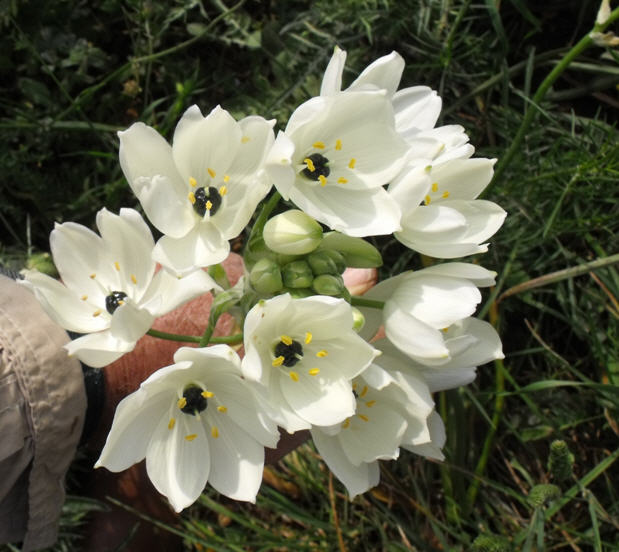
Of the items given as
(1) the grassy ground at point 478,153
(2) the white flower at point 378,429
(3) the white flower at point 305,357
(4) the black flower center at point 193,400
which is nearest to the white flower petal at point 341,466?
(2) the white flower at point 378,429

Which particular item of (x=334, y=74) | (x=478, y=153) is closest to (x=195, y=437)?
(x=334, y=74)

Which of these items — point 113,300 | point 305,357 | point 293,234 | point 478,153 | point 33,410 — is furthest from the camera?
point 478,153

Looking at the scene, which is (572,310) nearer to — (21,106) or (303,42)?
(303,42)

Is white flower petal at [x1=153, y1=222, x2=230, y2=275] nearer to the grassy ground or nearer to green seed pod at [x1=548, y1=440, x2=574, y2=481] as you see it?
green seed pod at [x1=548, y1=440, x2=574, y2=481]

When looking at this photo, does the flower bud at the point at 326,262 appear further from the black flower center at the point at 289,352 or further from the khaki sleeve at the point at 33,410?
the khaki sleeve at the point at 33,410

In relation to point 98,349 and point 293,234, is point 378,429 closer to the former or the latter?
point 293,234

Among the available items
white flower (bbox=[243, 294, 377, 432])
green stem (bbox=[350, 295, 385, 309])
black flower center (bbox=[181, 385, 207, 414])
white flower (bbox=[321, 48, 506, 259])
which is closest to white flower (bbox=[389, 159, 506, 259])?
white flower (bbox=[321, 48, 506, 259])

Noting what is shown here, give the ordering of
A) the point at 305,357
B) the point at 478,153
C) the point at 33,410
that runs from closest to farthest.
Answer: the point at 305,357
the point at 33,410
the point at 478,153

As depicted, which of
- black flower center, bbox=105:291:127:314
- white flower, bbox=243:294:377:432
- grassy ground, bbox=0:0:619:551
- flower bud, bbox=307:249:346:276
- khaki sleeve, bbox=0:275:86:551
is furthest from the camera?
grassy ground, bbox=0:0:619:551
